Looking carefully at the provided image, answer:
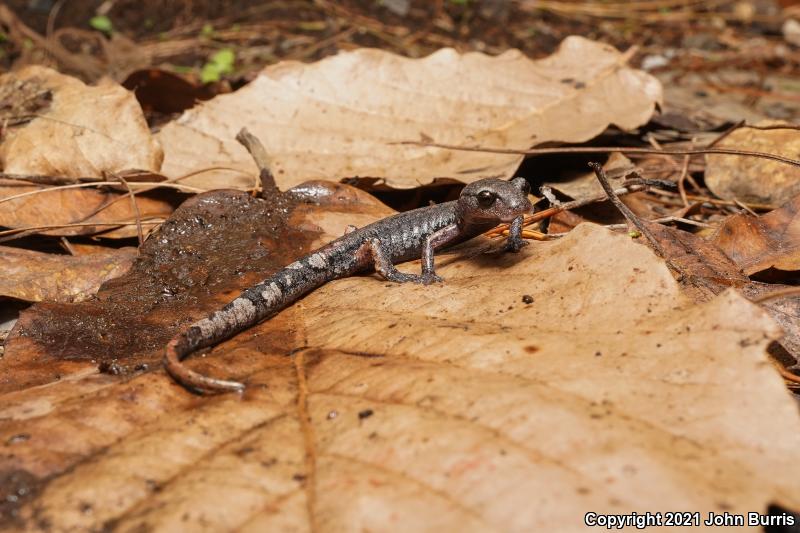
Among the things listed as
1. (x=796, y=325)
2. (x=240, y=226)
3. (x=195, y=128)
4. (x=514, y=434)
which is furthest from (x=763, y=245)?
(x=195, y=128)

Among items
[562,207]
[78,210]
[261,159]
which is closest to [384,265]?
[562,207]

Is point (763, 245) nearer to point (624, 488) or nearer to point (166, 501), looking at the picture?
point (624, 488)

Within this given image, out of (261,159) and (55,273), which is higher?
(261,159)

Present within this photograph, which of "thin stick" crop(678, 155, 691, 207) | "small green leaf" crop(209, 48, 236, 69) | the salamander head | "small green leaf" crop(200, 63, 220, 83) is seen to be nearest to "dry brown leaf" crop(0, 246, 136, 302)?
the salamander head

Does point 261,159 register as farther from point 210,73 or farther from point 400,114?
point 210,73

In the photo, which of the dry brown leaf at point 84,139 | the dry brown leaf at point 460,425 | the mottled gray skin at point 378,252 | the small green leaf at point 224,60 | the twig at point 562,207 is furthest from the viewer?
the small green leaf at point 224,60

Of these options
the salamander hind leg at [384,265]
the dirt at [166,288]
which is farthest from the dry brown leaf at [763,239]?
the dirt at [166,288]

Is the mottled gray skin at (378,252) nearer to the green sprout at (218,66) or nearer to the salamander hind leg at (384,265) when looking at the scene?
the salamander hind leg at (384,265)
